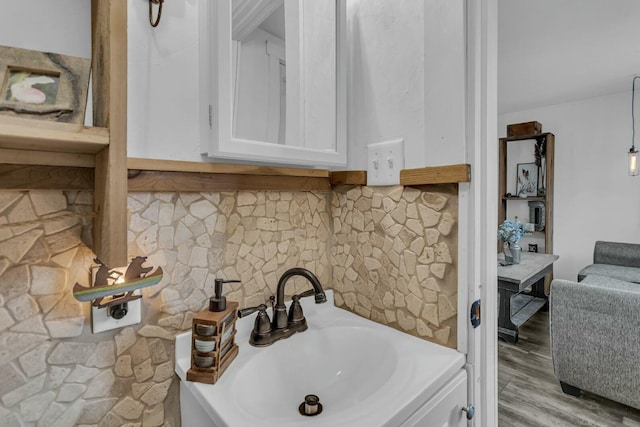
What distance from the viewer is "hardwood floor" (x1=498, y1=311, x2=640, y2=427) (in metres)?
1.72

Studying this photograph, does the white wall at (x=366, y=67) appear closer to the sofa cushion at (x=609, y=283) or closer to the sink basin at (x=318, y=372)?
the sink basin at (x=318, y=372)

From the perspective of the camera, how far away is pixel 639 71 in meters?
2.82

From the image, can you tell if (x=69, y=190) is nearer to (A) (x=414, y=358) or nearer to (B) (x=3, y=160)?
(B) (x=3, y=160)

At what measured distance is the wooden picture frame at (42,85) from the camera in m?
0.52

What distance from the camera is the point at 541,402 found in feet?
6.19

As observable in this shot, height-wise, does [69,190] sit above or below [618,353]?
above

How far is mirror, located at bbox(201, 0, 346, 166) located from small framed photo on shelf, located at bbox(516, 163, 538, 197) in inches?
154

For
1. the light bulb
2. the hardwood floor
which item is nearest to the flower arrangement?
the hardwood floor

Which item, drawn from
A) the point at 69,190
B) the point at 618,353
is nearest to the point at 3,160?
the point at 69,190

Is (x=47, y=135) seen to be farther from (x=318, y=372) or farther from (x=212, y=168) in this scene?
(x=318, y=372)

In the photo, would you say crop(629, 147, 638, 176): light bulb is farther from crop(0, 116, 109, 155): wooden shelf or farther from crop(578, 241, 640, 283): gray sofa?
crop(0, 116, 109, 155): wooden shelf

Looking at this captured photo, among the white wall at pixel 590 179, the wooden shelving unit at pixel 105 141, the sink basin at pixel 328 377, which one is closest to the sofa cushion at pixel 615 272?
the white wall at pixel 590 179

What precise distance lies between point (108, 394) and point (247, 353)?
1.10ft

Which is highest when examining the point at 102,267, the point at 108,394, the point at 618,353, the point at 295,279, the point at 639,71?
the point at 639,71
